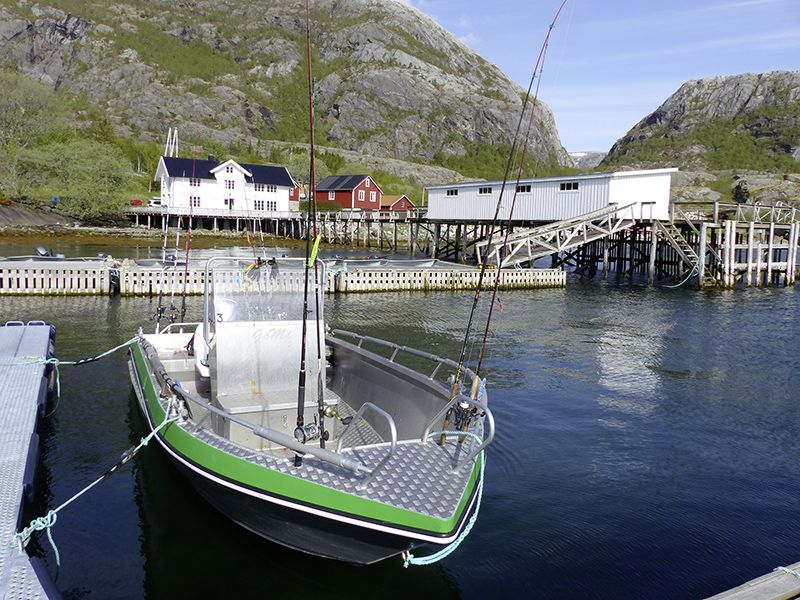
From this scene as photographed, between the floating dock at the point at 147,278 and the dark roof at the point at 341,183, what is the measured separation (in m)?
52.9

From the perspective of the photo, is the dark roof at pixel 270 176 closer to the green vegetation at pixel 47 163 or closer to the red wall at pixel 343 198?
the red wall at pixel 343 198

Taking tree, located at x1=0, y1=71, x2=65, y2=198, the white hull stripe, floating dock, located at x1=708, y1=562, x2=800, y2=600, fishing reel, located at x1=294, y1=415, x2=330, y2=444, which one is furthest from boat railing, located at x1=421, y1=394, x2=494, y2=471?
tree, located at x1=0, y1=71, x2=65, y2=198

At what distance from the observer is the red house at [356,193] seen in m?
85.8

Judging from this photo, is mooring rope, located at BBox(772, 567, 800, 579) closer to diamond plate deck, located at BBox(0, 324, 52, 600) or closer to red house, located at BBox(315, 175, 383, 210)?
diamond plate deck, located at BBox(0, 324, 52, 600)

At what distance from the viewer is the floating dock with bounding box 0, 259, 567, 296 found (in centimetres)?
2742

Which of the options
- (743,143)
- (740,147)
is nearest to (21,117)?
(740,147)

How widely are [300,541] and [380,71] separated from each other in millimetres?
191235

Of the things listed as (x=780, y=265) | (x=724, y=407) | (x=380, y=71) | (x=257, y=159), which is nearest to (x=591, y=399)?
(x=724, y=407)

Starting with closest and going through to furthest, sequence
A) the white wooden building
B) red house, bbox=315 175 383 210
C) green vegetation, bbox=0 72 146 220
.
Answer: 1. the white wooden building
2. green vegetation, bbox=0 72 146 220
3. red house, bbox=315 175 383 210

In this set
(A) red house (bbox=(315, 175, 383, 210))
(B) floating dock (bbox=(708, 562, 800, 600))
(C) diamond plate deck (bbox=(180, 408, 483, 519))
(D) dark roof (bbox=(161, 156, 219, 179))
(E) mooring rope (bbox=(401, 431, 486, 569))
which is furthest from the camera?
(A) red house (bbox=(315, 175, 383, 210))

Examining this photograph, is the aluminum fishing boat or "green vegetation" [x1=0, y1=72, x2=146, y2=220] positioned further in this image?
"green vegetation" [x1=0, y1=72, x2=146, y2=220]

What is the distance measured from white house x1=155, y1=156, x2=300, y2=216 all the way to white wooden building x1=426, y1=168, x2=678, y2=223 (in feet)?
110

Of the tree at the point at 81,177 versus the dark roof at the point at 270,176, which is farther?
the dark roof at the point at 270,176

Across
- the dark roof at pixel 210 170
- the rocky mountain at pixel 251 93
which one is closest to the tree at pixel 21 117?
the dark roof at pixel 210 170
